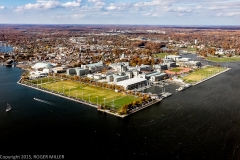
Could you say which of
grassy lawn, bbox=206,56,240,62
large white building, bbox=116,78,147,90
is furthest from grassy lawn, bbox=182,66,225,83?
grassy lawn, bbox=206,56,240,62

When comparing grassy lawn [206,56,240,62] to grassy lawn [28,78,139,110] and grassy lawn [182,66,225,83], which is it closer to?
grassy lawn [182,66,225,83]

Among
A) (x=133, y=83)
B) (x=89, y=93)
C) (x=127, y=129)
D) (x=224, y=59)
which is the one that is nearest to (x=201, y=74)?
(x=133, y=83)

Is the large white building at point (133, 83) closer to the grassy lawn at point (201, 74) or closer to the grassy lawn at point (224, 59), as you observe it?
the grassy lawn at point (201, 74)

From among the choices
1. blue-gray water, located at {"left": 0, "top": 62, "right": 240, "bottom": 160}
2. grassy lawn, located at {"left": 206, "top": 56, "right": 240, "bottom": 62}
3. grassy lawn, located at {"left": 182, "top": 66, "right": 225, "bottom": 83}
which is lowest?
blue-gray water, located at {"left": 0, "top": 62, "right": 240, "bottom": 160}


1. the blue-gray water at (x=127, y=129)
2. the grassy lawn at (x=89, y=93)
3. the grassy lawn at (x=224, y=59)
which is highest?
the grassy lawn at (x=224, y=59)

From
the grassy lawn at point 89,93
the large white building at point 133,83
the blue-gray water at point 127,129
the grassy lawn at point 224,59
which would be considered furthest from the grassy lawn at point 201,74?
the grassy lawn at point 89,93

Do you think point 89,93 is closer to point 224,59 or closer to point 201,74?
point 201,74

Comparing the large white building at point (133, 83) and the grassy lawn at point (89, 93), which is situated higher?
the large white building at point (133, 83)
